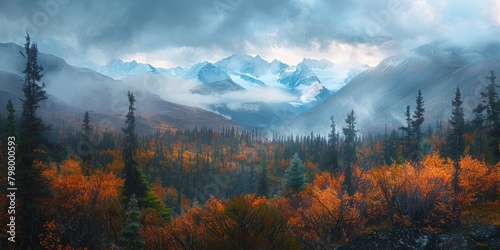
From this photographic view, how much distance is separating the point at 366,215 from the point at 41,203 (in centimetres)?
2826

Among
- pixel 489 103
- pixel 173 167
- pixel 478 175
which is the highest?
pixel 489 103

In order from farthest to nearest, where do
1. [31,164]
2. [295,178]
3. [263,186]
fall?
1. [263,186]
2. [295,178]
3. [31,164]

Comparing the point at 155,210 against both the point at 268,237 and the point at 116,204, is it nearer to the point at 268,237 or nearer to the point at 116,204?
the point at 116,204

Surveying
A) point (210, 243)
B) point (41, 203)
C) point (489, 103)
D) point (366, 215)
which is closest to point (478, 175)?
point (489, 103)

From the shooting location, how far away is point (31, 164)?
88.4ft

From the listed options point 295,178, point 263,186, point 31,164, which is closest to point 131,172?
point 31,164

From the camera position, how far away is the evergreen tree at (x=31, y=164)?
26.5 metres

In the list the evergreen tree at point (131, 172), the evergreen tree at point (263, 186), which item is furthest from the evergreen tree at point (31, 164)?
the evergreen tree at point (263, 186)

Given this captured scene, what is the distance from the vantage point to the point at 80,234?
98.3ft

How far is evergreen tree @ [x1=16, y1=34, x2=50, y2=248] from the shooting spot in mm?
26500

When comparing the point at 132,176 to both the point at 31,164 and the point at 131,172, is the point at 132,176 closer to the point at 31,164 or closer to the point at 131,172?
the point at 131,172

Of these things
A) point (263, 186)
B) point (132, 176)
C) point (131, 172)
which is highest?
point (131, 172)

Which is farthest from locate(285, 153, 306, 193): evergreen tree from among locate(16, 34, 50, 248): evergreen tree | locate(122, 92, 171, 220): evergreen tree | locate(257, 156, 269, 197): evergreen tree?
locate(16, 34, 50, 248): evergreen tree

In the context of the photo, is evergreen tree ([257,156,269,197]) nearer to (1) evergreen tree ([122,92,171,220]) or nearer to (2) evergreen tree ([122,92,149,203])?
(1) evergreen tree ([122,92,171,220])
